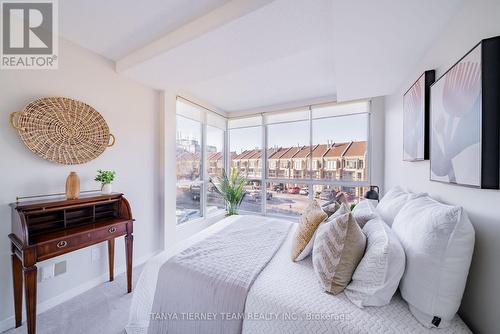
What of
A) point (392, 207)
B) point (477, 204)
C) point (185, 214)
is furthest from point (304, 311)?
point (185, 214)

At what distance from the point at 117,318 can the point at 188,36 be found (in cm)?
244

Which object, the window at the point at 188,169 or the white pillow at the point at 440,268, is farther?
the window at the point at 188,169

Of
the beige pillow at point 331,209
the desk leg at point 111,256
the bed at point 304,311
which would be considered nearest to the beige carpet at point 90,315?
the desk leg at point 111,256

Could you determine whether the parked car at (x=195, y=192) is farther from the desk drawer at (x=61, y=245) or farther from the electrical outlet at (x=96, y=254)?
the desk drawer at (x=61, y=245)

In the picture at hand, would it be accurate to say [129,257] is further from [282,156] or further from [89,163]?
[282,156]

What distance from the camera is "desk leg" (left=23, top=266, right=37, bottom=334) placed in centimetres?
130

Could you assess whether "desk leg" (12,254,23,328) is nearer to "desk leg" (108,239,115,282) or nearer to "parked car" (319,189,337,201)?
"desk leg" (108,239,115,282)

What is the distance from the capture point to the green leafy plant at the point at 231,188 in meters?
3.78

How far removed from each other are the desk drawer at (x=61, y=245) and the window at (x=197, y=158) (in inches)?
57.1

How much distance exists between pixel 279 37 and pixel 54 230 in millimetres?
2465

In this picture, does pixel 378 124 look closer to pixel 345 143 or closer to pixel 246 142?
pixel 345 143

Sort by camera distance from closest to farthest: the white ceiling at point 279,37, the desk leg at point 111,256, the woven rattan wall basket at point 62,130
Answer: the white ceiling at point 279,37, the woven rattan wall basket at point 62,130, the desk leg at point 111,256

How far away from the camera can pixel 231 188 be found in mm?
3791

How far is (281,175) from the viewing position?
3814 millimetres
